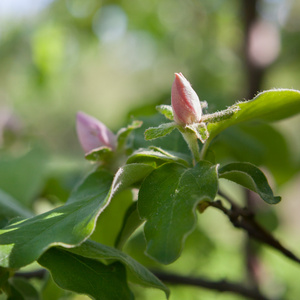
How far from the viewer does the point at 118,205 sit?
0.61 meters

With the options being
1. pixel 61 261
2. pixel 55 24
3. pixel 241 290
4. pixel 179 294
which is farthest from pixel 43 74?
pixel 61 261

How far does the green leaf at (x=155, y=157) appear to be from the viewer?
1.65 feet

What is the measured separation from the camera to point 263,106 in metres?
0.53

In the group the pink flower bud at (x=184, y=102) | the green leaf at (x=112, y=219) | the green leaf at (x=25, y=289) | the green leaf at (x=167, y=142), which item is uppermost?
the pink flower bud at (x=184, y=102)

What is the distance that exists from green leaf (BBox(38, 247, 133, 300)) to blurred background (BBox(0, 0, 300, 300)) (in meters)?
0.41

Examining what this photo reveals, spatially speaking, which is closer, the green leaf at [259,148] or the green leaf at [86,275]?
the green leaf at [86,275]

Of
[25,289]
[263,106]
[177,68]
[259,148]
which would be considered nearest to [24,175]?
[25,289]

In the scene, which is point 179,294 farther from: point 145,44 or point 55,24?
point 145,44

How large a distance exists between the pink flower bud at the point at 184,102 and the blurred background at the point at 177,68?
37 cm

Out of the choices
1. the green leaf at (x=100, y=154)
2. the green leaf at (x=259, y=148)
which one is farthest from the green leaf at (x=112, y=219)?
the green leaf at (x=259, y=148)

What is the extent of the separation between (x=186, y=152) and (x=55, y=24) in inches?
66.6

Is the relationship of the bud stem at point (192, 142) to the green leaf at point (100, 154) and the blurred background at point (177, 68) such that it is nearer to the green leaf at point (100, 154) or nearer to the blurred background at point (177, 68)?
the green leaf at point (100, 154)

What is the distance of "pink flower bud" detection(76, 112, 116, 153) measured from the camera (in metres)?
0.60

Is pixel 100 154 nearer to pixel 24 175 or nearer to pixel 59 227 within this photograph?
pixel 59 227
